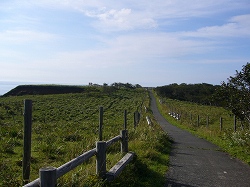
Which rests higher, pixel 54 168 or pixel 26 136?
pixel 26 136

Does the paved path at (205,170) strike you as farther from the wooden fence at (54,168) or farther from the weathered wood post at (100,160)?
the weathered wood post at (100,160)

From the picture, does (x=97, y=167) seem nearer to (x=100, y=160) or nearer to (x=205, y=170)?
(x=100, y=160)

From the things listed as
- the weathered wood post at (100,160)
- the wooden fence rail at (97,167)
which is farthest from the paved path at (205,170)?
the weathered wood post at (100,160)

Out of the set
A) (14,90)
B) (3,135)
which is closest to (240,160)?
(3,135)

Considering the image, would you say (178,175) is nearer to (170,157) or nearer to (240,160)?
(170,157)

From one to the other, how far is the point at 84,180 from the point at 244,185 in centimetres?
426

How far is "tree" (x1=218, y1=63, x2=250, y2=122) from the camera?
14.2m

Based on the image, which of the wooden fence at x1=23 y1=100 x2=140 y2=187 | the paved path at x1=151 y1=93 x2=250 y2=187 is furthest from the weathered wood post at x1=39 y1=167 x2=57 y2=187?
the paved path at x1=151 y1=93 x2=250 y2=187

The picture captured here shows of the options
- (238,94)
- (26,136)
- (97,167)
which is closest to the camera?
(26,136)

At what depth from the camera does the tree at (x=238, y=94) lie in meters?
14.2

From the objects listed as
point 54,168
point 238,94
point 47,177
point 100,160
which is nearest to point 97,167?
point 100,160

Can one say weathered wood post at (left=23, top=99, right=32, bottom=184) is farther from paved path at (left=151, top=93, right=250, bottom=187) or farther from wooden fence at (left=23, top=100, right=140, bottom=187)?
paved path at (left=151, top=93, right=250, bottom=187)

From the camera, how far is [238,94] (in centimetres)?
1477

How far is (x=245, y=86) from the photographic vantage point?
48.0 feet
